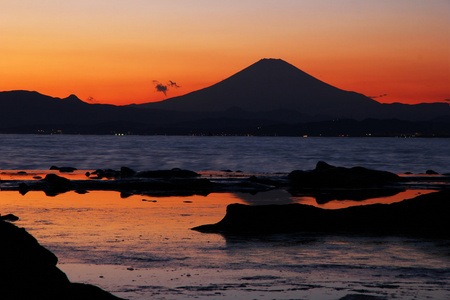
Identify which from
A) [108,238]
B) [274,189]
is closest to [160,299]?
[108,238]

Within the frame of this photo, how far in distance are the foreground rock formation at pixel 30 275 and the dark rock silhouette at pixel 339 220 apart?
34.3 feet

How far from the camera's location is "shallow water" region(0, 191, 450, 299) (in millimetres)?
11672

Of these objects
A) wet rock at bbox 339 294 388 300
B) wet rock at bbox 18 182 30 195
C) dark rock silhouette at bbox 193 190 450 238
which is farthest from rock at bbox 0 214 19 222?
wet rock at bbox 18 182 30 195

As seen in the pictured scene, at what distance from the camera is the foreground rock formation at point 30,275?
8.95 metres

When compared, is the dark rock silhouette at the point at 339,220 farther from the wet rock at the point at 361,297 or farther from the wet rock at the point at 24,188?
the wet rock at the point at 24,188

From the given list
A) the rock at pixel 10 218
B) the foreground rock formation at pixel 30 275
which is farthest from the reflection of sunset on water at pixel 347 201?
the foreground rock formation at pixel 30 275

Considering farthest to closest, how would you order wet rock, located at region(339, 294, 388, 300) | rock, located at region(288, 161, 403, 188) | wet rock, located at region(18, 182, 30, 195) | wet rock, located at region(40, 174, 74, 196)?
rock, located at region(288, 161, 403, 188), wet rock, located at region(40, 174, 74, 196), wet rock, located at region(18, 182, 30, 195), wet rock, located at region(339, 294, 388, 300)

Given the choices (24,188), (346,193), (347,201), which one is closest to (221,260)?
(347,201)

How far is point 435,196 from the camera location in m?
22.6

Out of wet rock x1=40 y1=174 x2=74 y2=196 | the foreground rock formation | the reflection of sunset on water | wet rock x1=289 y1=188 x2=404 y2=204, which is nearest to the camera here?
the foreground rock formation

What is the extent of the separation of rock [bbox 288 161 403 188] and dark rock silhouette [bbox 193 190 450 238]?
20.8 m

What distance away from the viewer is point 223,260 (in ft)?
48.6

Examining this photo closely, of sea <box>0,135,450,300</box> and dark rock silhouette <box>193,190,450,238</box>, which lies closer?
sea <box>0,135,450,300</box>

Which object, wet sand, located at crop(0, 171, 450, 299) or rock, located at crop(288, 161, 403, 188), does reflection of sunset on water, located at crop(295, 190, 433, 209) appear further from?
wet sand, located at crop(0, 171, 450, 299)
